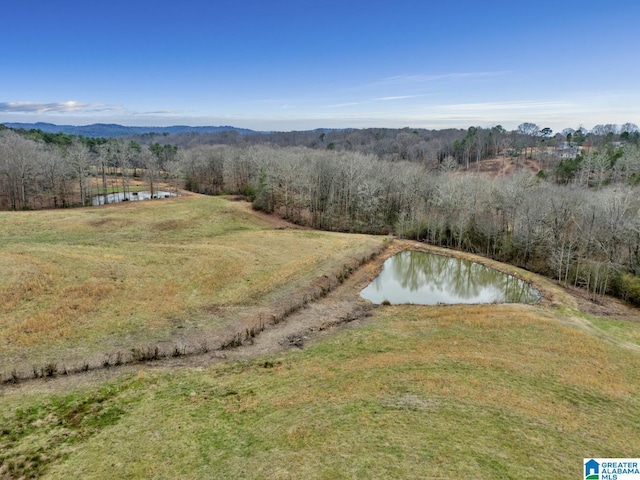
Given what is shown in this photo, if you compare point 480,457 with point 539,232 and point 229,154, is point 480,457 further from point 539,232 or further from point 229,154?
point 229,154

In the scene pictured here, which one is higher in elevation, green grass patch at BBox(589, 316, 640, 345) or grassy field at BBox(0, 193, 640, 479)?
grassy field at BBox(0, 193, 640, 479)

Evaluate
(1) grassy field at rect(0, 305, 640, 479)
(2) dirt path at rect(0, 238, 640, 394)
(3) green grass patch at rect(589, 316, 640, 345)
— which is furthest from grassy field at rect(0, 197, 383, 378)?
(3) green grass patch at rect(589, 316, 640, 345)

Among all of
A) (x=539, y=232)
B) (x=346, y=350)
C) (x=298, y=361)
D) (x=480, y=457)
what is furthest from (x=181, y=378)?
(x=539, y=232)

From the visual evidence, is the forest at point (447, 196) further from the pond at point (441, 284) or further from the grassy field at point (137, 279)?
the grassy field at point (137, 279)

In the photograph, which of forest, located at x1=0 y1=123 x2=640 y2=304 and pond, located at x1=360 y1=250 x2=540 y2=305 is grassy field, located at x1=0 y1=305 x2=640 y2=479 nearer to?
pond, located at x1=360 y1=250 x2=540 y2=305

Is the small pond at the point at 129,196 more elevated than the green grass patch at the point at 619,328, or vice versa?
the small pond at the point at 129,196

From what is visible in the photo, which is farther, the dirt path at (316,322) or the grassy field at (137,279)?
the grassy field at (137,279)

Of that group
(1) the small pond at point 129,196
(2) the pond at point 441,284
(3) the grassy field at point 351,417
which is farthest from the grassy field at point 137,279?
(1) the small pond at point 129,196

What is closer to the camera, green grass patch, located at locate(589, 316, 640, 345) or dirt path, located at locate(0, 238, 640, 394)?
dirt path, located at locate(0, 238, 640, 394)
